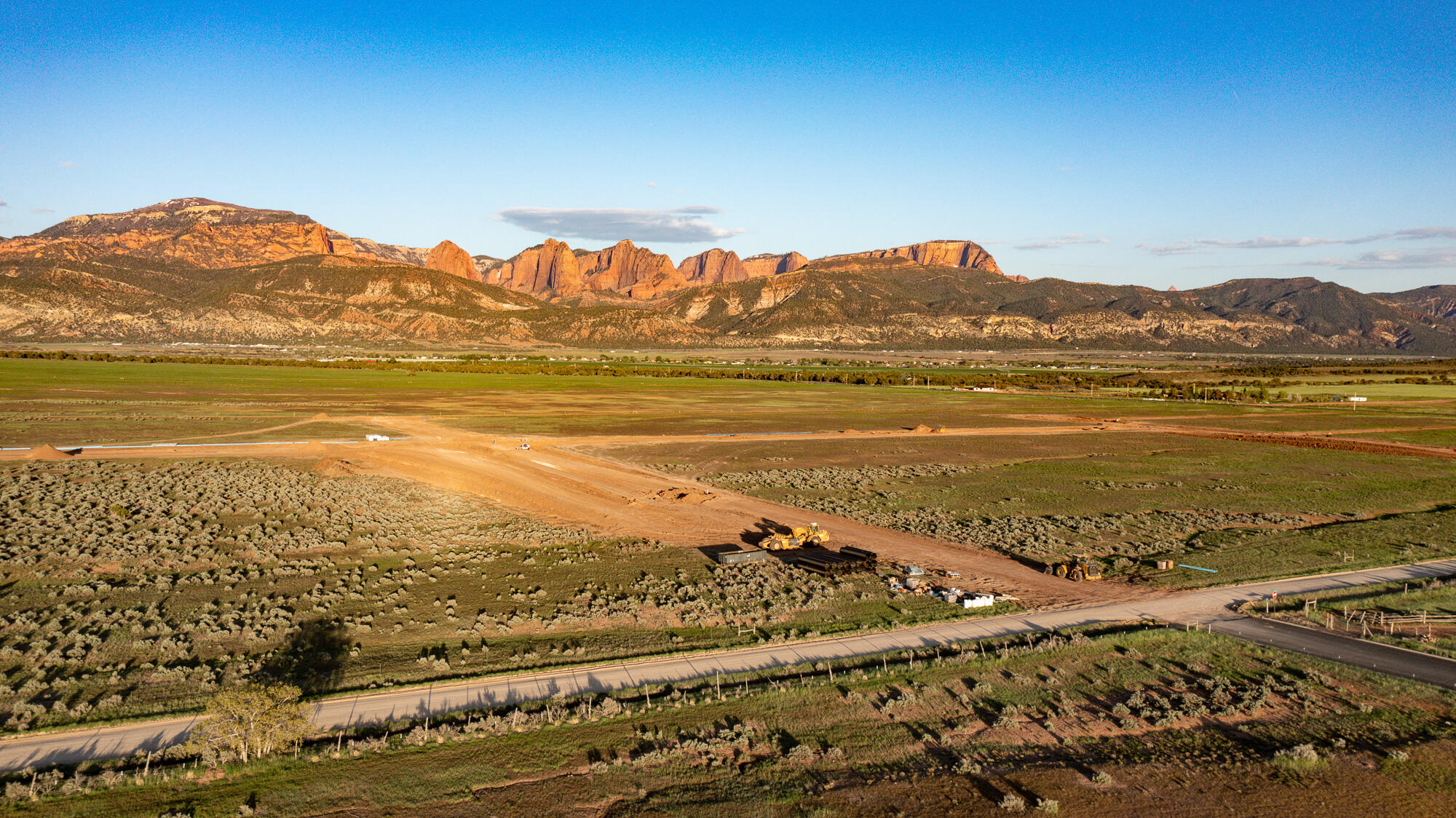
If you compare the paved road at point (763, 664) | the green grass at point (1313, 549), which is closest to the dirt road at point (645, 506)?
the paved road at point (763, 664)

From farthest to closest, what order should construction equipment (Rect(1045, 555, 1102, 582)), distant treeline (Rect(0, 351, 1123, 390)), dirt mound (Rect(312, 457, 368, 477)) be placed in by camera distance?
distant treeline (Rect(0, 351, 1123, 390)), dirt mound (Rect(312, 457, 368, 477)), construction equipment (Rect(1045, 555, 1102, 582))

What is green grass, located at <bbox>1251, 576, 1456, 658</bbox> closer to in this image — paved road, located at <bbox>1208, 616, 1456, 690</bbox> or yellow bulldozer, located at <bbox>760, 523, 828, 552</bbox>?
paved road, located at <bbox>1208, 616, 1456, 690</bbox>

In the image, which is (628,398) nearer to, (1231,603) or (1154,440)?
(1154,440)

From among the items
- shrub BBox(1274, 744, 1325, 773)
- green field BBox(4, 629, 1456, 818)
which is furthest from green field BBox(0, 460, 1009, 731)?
shrub BBox(1274, 744, 1325, 773)

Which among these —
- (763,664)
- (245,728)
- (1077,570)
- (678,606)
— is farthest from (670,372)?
(245,728)

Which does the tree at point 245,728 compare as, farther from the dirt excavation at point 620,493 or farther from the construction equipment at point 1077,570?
the construction equipment at point 1077,570

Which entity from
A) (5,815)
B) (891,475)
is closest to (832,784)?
(5,815)
